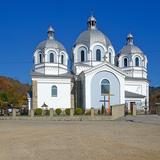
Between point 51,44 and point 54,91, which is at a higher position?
point 51,44

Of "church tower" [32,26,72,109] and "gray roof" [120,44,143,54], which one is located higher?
"gray roof" [120,44,143,54]

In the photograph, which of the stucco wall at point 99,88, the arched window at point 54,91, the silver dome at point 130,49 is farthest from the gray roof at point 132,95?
the arched window at point 54,91

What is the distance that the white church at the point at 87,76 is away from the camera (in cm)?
5344

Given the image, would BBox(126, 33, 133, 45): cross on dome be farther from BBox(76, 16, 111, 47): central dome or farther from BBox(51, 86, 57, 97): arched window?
BBox(51, 86, 57, 97): arched window

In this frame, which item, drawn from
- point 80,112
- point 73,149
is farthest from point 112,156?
point 80,112

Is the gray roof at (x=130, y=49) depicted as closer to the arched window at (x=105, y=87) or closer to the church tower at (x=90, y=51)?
the church tower at (x=90, y=51)

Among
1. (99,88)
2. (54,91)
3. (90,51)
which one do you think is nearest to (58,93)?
(54,91)

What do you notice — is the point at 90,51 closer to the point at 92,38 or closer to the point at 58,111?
the point at 92,38

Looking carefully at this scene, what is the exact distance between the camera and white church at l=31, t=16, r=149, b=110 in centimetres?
5344

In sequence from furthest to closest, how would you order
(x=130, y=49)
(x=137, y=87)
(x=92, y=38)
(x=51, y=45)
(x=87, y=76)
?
(x=130, y=49) → (x=137, y=87) → (x=92, y=38) → (x=51, y=45) → (x=87, y=76)

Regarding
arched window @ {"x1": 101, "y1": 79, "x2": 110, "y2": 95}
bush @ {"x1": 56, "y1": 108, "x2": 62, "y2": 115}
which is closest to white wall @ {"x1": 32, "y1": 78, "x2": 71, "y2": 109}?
bush @ {"x1": 56, "y1": 108, "x2": 62, "y2": 115}

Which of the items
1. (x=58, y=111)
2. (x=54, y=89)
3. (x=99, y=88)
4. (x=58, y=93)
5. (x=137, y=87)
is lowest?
(x=58, y=111)

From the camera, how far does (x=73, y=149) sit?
12.0m

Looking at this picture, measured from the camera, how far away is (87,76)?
53.5m
